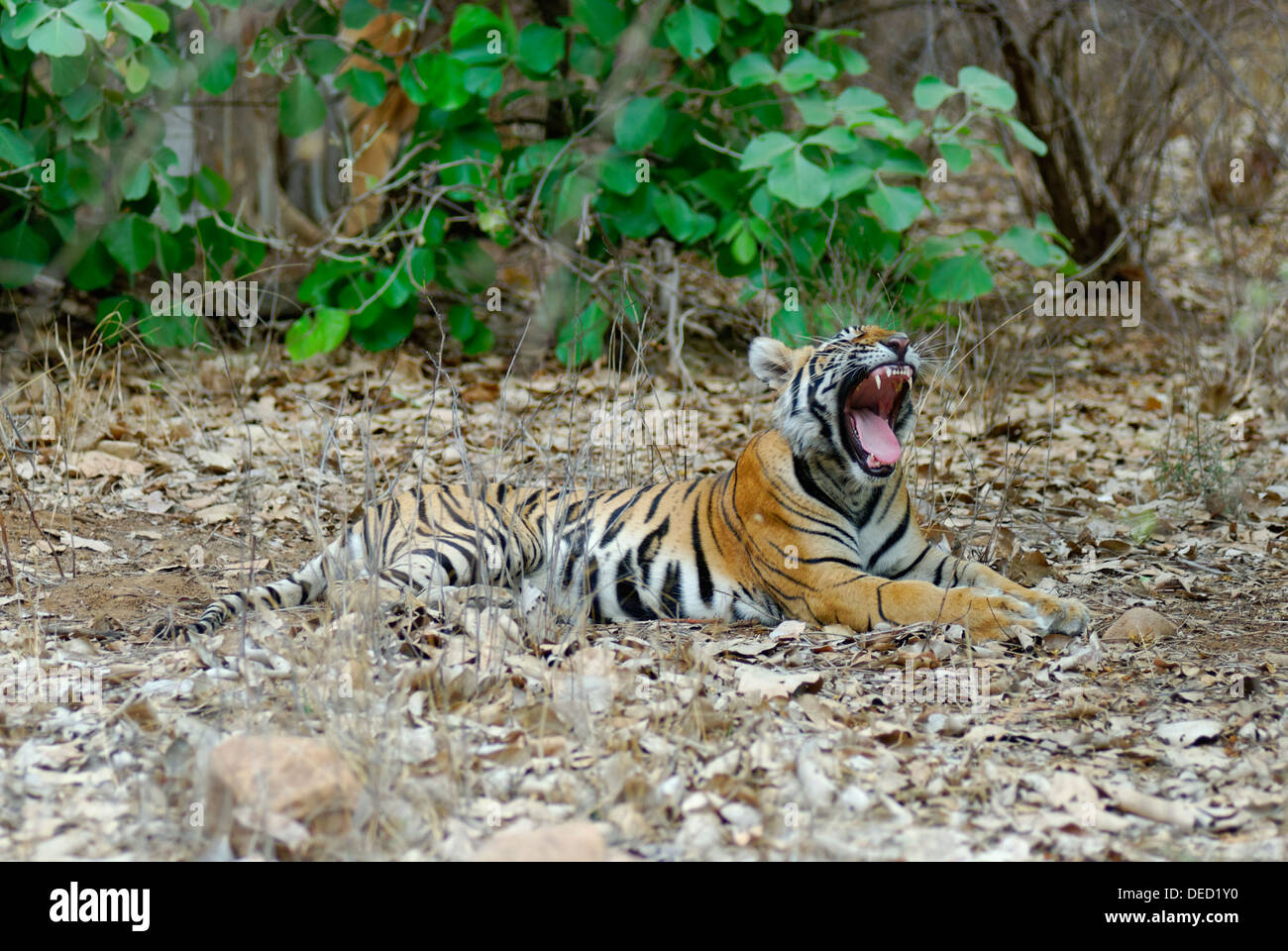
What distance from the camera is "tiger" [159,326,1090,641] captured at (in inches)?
160

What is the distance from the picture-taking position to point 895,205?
5.99 m

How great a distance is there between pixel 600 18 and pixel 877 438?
11.0 feet

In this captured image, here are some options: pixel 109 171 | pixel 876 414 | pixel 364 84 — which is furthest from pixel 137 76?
pixel 876 414

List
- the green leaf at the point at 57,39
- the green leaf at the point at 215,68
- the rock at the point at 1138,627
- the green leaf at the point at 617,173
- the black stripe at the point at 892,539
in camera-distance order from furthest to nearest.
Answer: the green leaf at the point at 617,173 < the green leaf at the point at 215,68 < the green leaf at the point at 57,39 < the black stripe at the point at 892,539 < the rock at the point at 1138,627

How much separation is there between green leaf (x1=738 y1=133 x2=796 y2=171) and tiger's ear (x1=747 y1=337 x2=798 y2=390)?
1.63m

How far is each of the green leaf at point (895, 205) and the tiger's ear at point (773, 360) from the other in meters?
1.66

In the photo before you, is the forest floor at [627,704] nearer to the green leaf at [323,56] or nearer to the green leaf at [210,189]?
the green leaf at [210,189]

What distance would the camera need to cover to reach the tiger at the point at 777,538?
407cm

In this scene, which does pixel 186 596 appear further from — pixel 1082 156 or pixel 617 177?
pixel 1082 156

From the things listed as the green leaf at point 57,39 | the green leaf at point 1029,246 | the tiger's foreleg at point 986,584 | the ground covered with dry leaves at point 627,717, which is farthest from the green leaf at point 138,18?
the green leaf at point 1029,246
